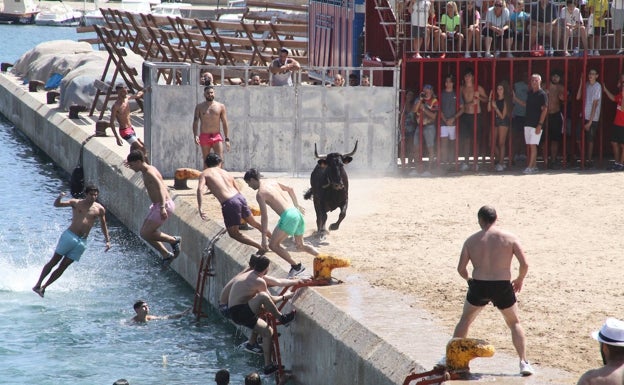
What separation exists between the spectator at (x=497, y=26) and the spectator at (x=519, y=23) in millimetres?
163

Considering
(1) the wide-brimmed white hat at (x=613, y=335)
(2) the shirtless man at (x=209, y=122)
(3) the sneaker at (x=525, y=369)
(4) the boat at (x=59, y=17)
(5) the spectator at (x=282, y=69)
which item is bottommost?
(3) the sneaker at (x=525, y=369)

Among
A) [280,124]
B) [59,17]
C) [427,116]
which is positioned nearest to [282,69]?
[280,124]

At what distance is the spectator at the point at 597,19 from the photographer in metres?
23.2

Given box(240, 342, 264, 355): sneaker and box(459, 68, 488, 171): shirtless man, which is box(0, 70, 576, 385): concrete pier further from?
box(459, 68, 488, 171): shirtless man

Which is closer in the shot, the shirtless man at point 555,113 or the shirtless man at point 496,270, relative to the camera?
the shirtless man at point 496,270

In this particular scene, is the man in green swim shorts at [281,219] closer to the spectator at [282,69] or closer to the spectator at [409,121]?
the spectator at [409,121]

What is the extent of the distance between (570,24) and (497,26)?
1475 millimetres

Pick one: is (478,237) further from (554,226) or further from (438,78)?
(438,78)

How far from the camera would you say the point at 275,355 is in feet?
47.4

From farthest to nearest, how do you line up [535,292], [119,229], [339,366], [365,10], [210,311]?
[365,10]
[119,229]
[210,311]
[535,292]
[339,366]

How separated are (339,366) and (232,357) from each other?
146 inches

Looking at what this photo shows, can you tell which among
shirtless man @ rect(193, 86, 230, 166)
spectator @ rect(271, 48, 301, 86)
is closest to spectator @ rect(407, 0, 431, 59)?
spectator @ rect(271, 48, 301, 86)

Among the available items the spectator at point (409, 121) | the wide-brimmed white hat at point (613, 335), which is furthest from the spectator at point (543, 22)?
the wide-brimmed white hat at point (613, 335)

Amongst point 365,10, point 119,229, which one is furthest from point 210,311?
point 365,10
